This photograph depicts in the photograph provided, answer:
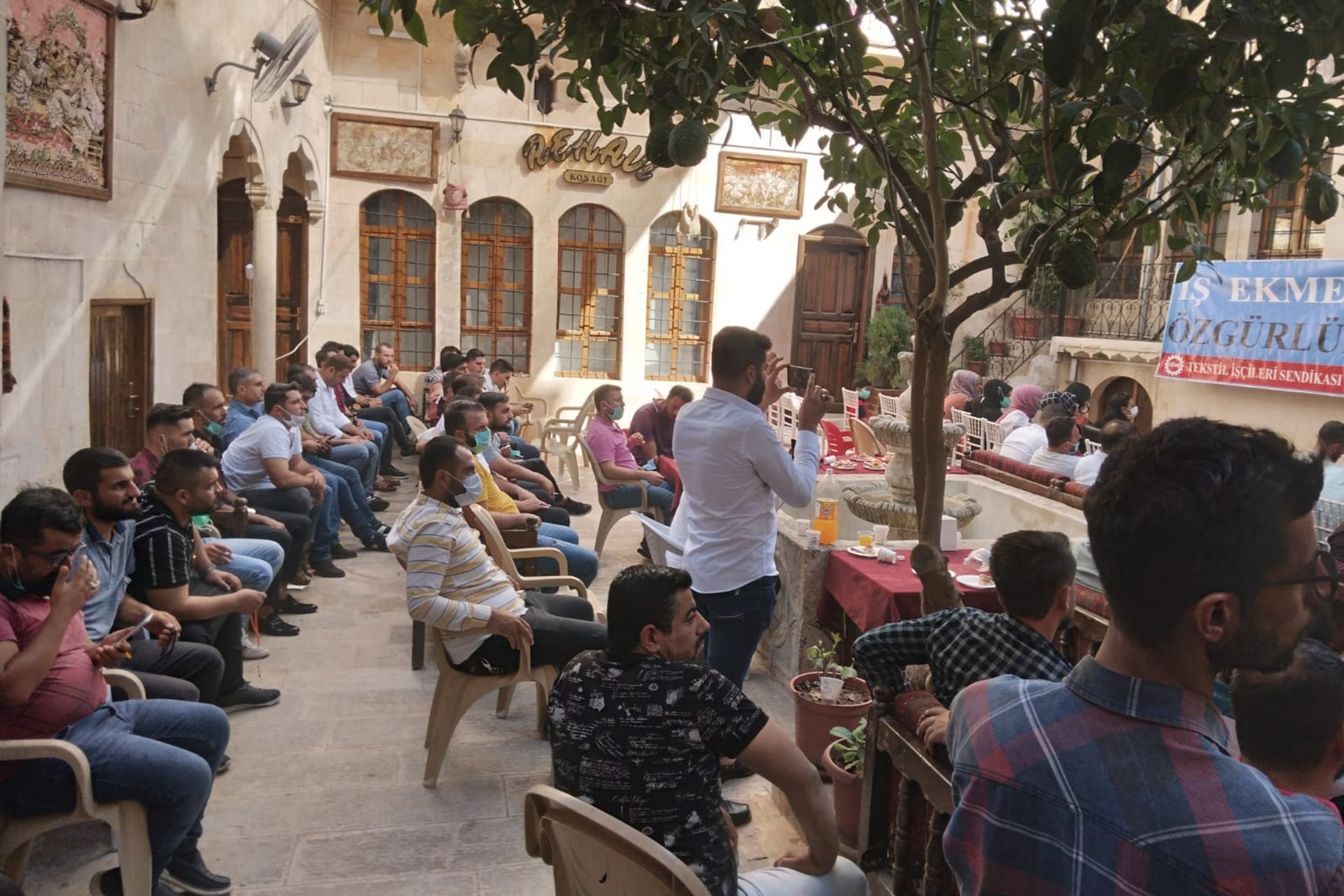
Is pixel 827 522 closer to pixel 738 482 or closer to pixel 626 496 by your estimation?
pixel 738 482

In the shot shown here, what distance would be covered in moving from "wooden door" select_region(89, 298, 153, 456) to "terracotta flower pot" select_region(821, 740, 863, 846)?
16.4ft

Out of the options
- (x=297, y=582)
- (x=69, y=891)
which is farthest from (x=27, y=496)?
(x=297, y=582)

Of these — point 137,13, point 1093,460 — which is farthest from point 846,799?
point 137,13

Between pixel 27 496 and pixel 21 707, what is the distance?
0.58m

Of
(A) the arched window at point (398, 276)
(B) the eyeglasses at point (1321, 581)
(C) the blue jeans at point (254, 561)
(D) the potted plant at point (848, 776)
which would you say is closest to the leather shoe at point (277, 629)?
(C) the blue jeans at point (254, 561)

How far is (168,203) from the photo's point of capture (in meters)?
7.21

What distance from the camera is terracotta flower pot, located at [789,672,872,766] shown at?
12.2ft

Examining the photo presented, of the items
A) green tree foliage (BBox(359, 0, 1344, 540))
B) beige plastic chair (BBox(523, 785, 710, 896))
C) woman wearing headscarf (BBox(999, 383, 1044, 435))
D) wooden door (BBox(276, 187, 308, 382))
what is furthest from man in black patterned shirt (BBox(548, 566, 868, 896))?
wooden door (BBox(276, 187, 308, 382))

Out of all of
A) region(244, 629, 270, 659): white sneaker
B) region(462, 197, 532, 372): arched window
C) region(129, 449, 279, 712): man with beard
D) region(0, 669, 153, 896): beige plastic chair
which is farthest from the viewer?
region(462, 197, 532, 372): arched window

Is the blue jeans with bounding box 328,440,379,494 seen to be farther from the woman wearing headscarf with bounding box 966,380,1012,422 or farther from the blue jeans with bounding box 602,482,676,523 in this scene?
the woman wearing headscarf with bounding box 966,380,1012,422

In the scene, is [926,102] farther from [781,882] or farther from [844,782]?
[844,782]

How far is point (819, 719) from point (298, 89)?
903 centimetres

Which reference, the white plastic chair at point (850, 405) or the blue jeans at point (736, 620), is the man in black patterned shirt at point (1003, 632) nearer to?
the blue jeans at point (736, 620)

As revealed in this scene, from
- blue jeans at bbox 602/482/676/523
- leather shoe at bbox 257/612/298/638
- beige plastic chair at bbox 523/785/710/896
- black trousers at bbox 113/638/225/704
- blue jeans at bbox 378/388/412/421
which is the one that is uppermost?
blue jeans at bbox 378/388/412/421
